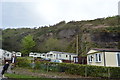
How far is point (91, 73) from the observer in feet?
50.3

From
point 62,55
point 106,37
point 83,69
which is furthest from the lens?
point 106,37

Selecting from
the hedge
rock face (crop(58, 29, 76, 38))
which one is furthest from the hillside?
the hedge

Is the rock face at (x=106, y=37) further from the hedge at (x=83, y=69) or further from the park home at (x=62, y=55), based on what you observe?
the hedge at (x=83, y=69)

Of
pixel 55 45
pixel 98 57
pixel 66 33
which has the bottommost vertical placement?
pixel 98 57

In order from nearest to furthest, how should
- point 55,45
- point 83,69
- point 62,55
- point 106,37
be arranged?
point 83,69, point 62,55, point 106,37, point 55,45

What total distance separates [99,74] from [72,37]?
168ft

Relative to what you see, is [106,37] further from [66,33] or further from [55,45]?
[55,45]

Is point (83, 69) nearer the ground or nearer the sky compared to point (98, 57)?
nearer the ground

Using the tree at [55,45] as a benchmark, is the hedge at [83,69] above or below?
below

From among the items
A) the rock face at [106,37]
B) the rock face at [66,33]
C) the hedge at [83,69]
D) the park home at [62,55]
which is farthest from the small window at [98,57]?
the rock face at [66,33]

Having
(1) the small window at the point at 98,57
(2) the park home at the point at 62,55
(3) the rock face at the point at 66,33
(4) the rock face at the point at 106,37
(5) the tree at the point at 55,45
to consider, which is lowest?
(2) the park home at the point at 62,55

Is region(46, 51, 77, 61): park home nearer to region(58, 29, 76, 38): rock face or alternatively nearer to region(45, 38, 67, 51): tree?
region(45, 38, 67, 51): tree

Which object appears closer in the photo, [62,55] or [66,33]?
[62,55]

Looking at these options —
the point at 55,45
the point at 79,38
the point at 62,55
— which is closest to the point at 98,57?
the point at 62,55
